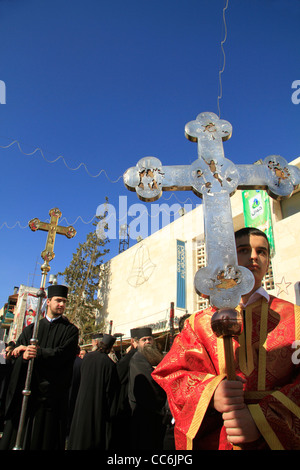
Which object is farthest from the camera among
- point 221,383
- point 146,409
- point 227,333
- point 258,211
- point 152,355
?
point 258,211

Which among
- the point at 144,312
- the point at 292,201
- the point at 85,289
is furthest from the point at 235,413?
the point at 85,289

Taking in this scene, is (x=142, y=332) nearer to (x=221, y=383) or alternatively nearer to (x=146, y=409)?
(x=146, y=409)

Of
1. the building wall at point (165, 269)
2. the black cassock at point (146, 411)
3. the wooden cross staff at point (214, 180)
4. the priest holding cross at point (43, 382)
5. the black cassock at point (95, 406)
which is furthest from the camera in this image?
the building wall at point (165, 269)

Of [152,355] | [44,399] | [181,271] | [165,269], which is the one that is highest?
[165,269]

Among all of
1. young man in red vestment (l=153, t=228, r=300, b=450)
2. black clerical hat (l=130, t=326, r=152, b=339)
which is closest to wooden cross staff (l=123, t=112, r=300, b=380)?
young man in red vestment (l=153, t=228, r=300, b=450)

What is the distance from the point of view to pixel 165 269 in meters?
18.3

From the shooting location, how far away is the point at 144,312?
736 inches

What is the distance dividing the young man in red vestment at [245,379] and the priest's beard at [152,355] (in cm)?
251

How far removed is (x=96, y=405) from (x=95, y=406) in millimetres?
20

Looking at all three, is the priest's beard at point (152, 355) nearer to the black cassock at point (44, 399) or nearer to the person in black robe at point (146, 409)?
the person in black robe at point (146, 409)

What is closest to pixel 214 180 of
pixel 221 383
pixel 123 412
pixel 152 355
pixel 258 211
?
pixel 221 383

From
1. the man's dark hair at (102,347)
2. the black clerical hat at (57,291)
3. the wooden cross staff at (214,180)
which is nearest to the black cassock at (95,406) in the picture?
the man's dark hair at (102,347)

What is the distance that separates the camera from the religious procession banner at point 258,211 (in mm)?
11530

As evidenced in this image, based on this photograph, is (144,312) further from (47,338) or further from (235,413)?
(235,413)
